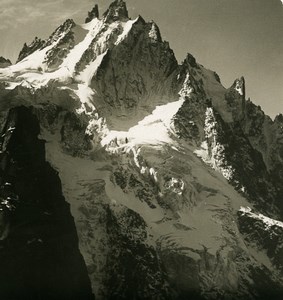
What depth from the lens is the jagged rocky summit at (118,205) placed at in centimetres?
14675

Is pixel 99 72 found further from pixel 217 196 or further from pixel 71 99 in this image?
pixel 217 196

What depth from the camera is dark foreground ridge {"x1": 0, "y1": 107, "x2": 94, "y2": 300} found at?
140 m

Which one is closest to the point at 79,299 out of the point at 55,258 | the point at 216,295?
the point at 55,258

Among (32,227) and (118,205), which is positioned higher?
(118,205)

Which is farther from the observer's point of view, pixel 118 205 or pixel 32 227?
pixel 118 205

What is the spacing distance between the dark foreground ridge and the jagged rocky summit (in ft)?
0.64

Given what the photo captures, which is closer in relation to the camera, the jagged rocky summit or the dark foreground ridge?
the dark foreground ridge

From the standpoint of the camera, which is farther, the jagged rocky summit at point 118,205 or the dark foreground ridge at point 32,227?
the jagged rocky summit at point 118,205

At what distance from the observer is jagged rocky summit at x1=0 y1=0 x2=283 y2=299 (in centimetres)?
14675

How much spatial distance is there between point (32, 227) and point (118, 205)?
25203 millimetres

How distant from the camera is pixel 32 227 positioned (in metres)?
146

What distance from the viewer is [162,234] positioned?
168 meters

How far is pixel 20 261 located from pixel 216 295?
128 feet

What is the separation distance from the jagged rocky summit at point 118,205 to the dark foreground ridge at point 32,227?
0.20m
